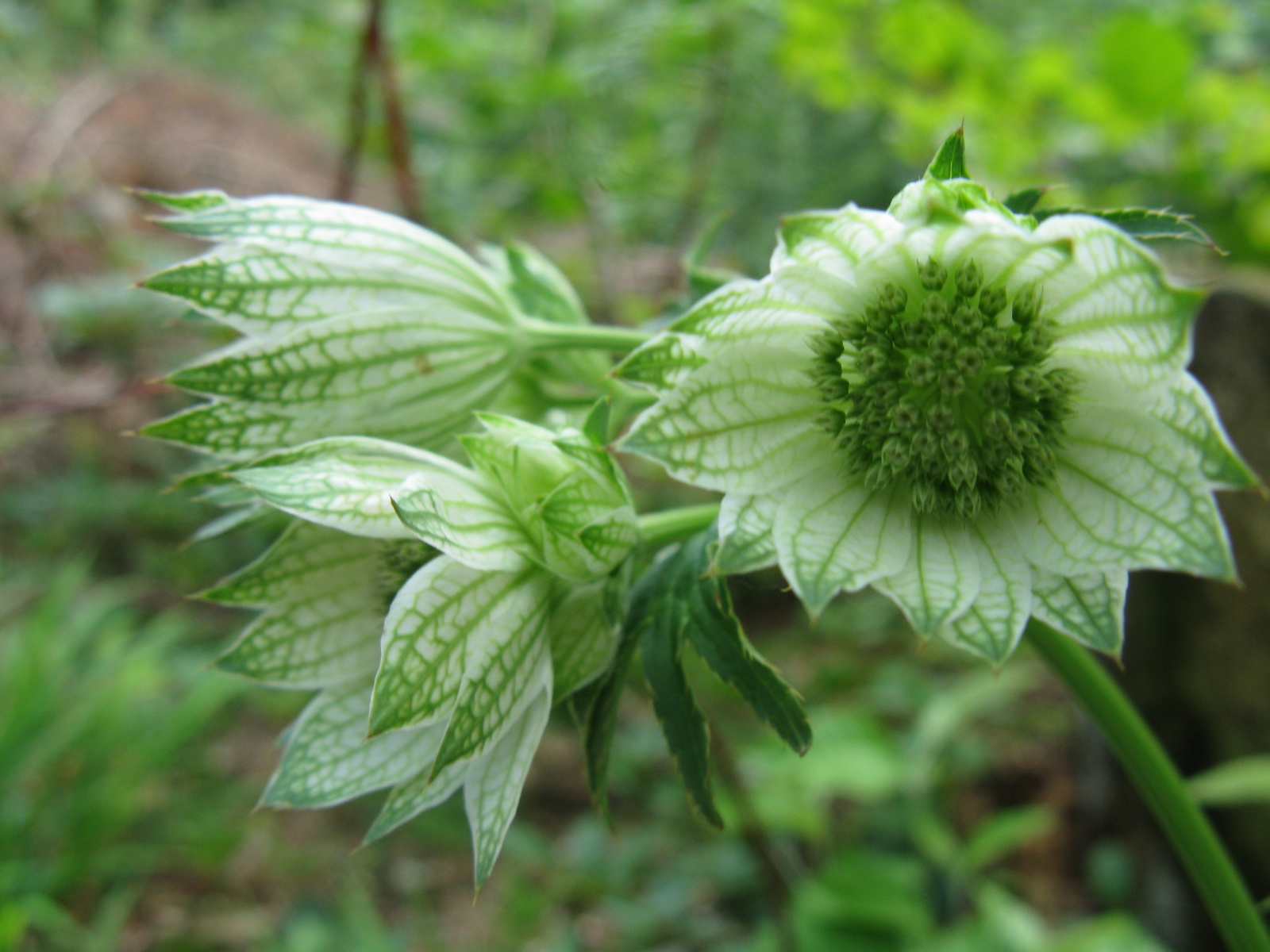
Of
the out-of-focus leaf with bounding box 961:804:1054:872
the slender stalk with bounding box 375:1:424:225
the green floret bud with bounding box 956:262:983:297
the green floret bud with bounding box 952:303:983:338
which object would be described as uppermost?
the slender stalk with bounding box 375:1:424:225

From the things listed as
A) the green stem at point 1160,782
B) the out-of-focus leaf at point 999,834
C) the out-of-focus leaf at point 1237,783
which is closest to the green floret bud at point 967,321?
the green stem at point 1160,782

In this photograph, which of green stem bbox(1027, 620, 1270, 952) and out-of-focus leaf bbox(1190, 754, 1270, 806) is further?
out-of-focus leaf bbox(1190, 754, 1270, 806)

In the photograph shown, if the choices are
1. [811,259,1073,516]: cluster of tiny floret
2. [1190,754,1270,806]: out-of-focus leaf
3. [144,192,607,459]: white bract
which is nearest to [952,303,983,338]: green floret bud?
[811,259,1073,516]: cluster of tiny floret

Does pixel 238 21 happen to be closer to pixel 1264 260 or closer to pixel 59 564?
pixel 59 564

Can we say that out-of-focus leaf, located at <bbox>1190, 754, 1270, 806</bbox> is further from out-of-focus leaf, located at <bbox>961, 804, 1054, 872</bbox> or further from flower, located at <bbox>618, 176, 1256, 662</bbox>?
flower, located at <bbox>618, 176, 1256, 662</bbox>

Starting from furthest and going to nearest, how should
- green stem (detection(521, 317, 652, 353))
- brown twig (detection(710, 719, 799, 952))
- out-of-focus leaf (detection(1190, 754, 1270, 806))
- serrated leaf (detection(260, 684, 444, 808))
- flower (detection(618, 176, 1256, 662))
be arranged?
1. brown twig (detection(710, 719, 799, 952))
2. out-of-focus leaf (detection(1190, 754, 1270, 806))
3. green stem (detection(521, 317, 652, 353))
4. serrated leaf (detection(260, 684, 444, 808))
5. flower (detection(618, 176, 1256, 662))

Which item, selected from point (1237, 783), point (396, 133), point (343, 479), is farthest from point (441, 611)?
point (396, 133)

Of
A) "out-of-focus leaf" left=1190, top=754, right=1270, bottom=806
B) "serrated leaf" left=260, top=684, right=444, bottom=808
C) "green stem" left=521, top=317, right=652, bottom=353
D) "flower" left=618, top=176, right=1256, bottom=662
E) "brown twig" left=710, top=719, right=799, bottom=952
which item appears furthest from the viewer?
"brown twig" left=710, top=719, right=799, bottom=952
